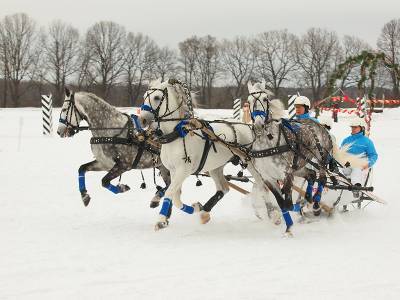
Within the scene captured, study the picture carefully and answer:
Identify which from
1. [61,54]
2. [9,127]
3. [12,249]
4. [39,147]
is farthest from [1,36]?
[12,249]

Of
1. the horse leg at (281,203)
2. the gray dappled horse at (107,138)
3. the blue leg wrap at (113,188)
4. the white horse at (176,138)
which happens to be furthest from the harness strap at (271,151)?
the blue leg wrap at (113,188)

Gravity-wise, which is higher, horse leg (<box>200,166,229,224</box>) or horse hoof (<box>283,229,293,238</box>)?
horse leg (<box>200,166,229,224</box>)

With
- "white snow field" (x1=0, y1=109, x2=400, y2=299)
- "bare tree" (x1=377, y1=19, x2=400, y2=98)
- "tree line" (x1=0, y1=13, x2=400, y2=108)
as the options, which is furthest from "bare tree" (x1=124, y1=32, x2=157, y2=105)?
"white snow field" (x1=0, y1=109, x2=400, y2=299)

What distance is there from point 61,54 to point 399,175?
47.9m

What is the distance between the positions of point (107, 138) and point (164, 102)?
142cm

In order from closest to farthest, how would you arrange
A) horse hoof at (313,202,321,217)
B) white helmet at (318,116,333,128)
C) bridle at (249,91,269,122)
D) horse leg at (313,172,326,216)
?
bridle at (249,91,269,122) → horse leg at (313,172,326,216) → horse hoof at (313,202,321,217) → white helmet at (318,116,333,128)

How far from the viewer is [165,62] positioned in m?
61.5

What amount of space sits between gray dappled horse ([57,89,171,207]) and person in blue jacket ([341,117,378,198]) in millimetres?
3127

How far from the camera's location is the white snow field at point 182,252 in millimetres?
4879

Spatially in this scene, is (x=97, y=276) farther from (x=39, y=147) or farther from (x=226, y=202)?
(x=39, y=147)

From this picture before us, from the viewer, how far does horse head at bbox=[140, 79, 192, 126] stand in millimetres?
7082

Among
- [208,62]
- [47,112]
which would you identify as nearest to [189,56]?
[208,62]

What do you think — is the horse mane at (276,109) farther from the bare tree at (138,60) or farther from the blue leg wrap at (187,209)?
the bare tree at (138,60)

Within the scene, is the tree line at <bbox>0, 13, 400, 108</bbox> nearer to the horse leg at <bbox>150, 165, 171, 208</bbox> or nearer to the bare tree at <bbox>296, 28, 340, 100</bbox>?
the bare tree at <bbox>296, 28, 340, 100</bbox>
